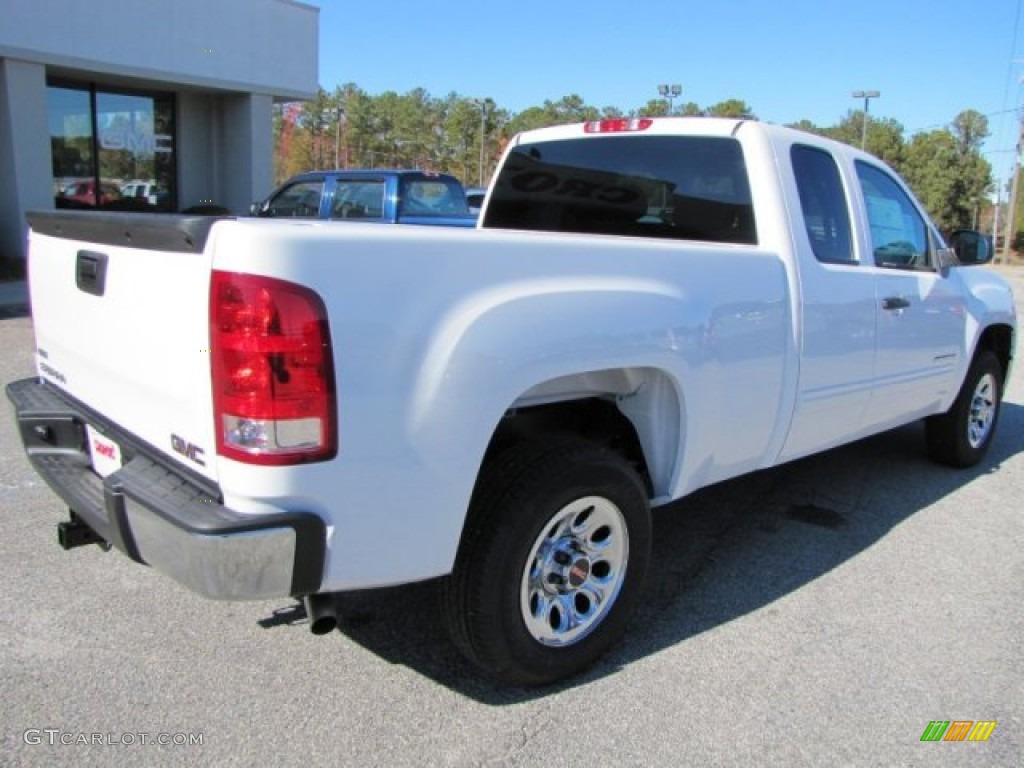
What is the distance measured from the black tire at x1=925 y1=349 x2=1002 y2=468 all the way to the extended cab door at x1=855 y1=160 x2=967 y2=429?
0.46m

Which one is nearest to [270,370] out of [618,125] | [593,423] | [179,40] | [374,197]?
[593,423]

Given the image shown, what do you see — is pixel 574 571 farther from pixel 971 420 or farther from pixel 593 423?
pixel 971 420

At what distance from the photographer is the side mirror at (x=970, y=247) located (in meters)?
5.17

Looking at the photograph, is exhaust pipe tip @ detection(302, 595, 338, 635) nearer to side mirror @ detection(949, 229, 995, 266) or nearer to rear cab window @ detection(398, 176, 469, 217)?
side mirror @ detection(949, 229, 995, 266)

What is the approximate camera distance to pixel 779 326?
3543 mm

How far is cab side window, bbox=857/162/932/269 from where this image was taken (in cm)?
443

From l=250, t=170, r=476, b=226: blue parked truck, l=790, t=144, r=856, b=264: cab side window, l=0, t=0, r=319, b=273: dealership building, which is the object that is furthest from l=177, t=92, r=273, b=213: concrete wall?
l=790, t=144, r=856, b=264: cab side window

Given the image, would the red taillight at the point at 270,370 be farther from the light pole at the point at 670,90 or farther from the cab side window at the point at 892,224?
the light pole at the point at 670,90

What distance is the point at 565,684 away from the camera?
2990 millimetres

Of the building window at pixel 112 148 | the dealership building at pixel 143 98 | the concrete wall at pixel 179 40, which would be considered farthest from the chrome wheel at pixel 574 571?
the building window at pixel 112 148

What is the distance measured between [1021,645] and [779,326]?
61.4 inches

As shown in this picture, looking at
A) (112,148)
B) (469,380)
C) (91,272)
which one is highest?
(112,148)

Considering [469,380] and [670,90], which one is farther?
[670,90]

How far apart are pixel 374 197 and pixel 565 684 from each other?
346 inches
